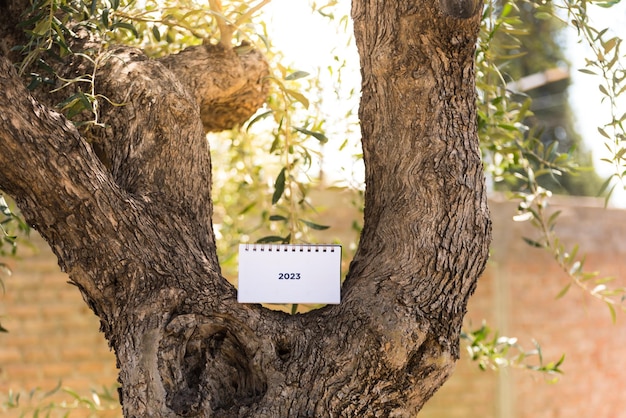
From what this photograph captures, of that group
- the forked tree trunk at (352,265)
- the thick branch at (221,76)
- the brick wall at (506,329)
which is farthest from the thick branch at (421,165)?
the brick wall at (506,329)

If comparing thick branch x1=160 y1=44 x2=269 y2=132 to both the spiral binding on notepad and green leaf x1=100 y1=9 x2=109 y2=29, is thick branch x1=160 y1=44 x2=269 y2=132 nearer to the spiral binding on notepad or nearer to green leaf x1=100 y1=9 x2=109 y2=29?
green leaf x1=100 y1=9 x2=109 y2=29

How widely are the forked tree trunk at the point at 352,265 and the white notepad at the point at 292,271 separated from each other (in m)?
0.04

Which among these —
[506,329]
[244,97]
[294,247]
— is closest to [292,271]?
[294,247]

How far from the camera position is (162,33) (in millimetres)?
2318

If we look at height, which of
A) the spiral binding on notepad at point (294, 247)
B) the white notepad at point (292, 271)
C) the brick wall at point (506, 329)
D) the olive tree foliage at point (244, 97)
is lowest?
the brick wall at point (506, 329)

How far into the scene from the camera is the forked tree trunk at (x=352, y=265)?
1301 mm

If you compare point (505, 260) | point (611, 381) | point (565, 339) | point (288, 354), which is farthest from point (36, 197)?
point (611, 381)

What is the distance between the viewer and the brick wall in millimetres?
3637

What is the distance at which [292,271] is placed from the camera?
58.9 inches

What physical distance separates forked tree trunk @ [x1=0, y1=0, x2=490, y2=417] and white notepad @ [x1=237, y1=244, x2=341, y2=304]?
0.04 meters

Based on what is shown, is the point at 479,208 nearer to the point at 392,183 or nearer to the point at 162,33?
the point at 392,183

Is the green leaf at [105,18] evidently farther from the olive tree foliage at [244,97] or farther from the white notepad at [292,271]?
the white notepad at [292,271]

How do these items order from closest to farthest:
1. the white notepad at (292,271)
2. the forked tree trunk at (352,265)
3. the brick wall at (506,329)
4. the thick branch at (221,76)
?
the forked tree trunk at (352,265) → the white notepad at (292,271) → the thick branch at (221,76) → the brick wall at (506,329)

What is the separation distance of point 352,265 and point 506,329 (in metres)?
3.48
